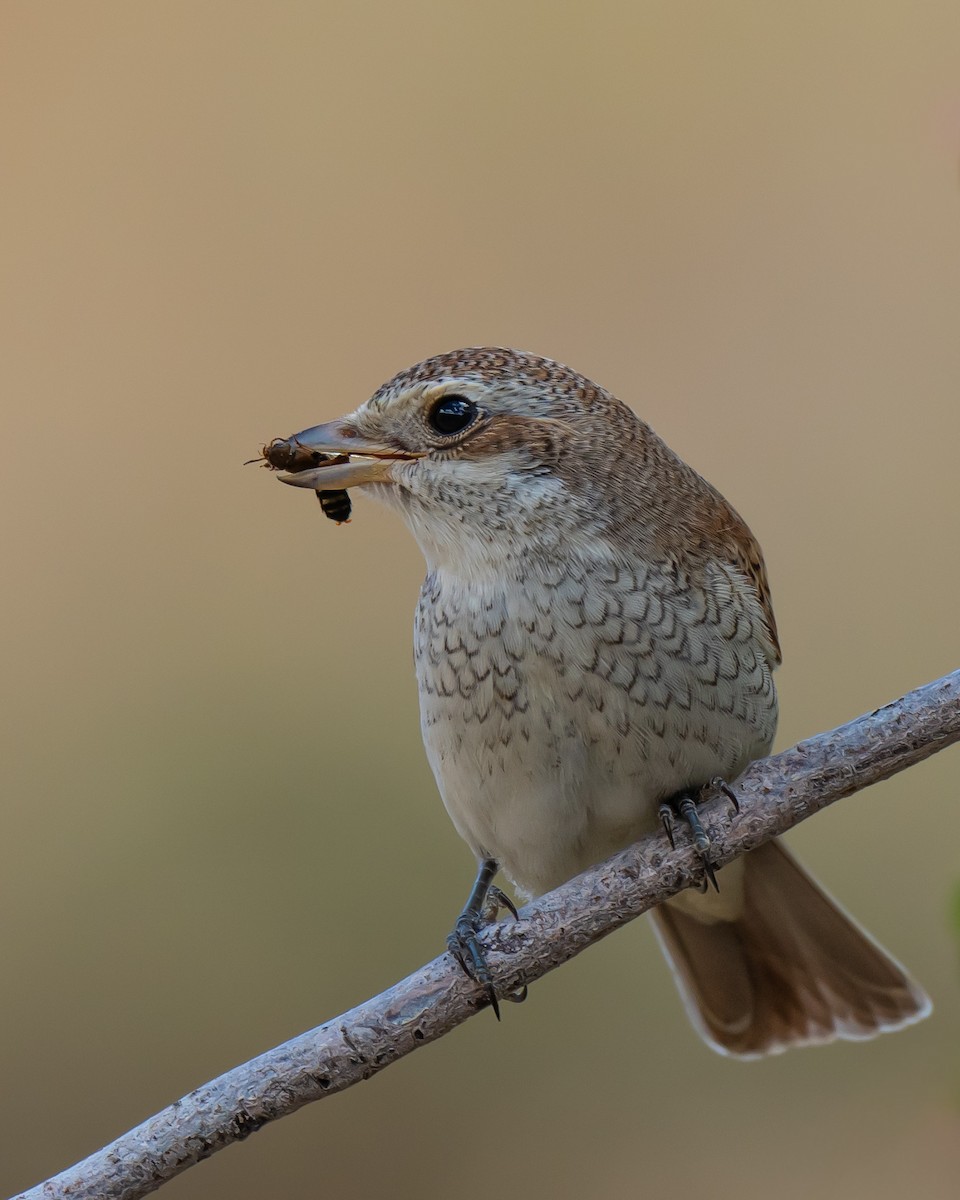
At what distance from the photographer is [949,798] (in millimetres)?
4629

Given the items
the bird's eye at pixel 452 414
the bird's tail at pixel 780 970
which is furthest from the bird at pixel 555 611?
the bird's tail at pixel 780 970

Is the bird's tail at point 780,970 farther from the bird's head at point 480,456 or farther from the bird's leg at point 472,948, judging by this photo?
the bird's head at point 480,456

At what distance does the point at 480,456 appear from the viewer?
8.72 feet

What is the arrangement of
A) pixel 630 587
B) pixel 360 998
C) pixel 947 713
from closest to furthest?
pixel 947 713
pixel 630 587
pixel 360 998

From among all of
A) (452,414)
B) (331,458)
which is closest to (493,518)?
(452,414)

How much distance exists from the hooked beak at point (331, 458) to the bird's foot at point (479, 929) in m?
0.79

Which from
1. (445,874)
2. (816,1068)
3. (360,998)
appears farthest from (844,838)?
(360,998)

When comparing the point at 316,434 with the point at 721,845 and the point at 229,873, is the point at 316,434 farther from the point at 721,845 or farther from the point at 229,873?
the point at 229,873

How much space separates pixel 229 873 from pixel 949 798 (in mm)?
2321

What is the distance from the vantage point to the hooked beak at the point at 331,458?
269 cm

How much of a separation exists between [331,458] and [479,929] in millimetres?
904

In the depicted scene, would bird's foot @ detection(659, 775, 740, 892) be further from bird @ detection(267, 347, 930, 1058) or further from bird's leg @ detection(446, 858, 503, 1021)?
bird's leg @ detection(446, 858, 503, 1021)

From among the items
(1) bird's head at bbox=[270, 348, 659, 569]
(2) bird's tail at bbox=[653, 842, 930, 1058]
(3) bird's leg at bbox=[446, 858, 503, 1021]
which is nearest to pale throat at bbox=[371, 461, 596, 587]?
(1) bird's head at bbox=[270, 348, 659, 569]

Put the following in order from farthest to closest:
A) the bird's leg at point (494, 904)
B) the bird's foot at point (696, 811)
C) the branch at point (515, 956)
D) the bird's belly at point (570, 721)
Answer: the bird's leg at point (494, 904) < the bird's belly at point (570, 721) < the bird's foot at point (696, 811) < the branch at point (515, 956)
